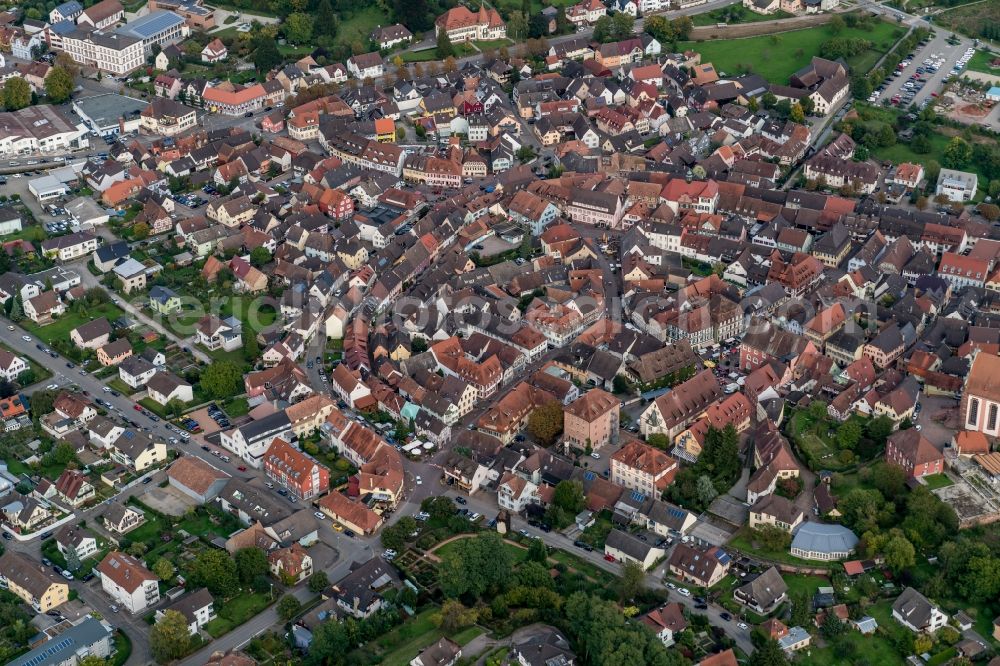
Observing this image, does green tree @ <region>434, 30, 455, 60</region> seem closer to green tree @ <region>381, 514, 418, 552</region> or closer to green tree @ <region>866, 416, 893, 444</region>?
green tree @ <region>866, 416, 893, 444</region>

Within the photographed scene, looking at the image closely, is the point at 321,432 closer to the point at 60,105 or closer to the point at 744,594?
the point at 744,594

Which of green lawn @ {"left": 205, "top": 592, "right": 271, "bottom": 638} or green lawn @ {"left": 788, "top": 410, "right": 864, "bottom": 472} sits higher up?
green lawn @ {"left": 205, "top": 592, "right": 271, "bottom": 638}

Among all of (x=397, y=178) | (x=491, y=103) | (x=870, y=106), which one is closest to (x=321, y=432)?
(x=397, y=178)

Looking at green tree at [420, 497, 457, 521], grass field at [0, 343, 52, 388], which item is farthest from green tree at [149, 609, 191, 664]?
grass field at [0, 343, 52, 388]

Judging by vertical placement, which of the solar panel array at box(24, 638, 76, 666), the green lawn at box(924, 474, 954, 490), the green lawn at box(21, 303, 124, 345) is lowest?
the green lawn at box(924, 474, 954, 490)

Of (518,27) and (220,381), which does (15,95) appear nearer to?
(518,27)

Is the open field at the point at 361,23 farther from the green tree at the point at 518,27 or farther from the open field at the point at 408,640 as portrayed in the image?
the open field at the point at 408,640
